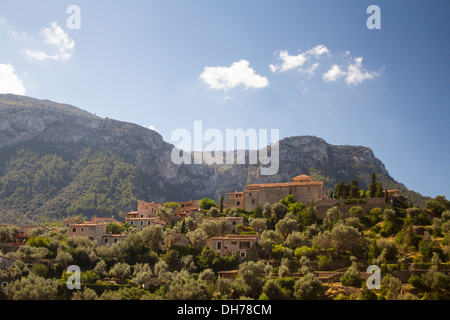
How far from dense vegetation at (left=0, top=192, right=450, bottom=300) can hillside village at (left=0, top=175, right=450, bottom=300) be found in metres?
0.14

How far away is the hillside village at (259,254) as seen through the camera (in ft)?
171

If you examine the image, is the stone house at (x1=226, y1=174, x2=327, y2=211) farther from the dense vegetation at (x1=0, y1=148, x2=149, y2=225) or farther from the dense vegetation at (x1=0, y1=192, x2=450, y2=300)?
the dense vegetation at (x1=0, y1=148, x2=149, y2=225)

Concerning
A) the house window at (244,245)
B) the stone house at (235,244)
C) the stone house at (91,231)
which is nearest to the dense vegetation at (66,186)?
the stone house at (91,231)

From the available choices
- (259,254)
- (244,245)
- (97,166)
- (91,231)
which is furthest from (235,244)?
(97,166)

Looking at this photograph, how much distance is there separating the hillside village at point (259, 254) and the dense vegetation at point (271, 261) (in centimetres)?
14

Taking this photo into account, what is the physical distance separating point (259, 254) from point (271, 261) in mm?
3003

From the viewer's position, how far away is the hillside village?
52.1 meters

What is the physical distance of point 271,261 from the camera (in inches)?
2518

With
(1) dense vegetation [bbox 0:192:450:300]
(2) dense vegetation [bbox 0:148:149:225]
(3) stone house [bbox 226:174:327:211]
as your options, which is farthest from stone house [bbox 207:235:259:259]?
(2) dense vegetation [bbox 0:148:149:225]

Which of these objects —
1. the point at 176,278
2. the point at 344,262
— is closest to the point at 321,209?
the point at 344,262

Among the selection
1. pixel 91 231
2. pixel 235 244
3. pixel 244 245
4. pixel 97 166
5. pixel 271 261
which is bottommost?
pixel 271 261

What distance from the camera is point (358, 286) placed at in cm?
5316

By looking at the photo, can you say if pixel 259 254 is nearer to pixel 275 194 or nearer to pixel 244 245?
pixel 244 245
